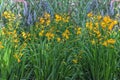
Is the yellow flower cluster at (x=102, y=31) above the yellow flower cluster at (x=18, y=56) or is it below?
above

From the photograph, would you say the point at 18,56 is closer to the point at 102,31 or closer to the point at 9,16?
the point at 9,16

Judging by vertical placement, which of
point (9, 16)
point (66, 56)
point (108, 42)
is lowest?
point (66, 56)

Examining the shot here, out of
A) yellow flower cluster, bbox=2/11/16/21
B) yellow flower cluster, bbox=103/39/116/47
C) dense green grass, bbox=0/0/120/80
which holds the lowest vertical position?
dense green grass, bbox=0/0/120/80

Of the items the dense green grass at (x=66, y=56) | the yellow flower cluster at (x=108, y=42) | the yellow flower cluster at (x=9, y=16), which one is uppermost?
the yellow flower cluster at (x=9, y=16)

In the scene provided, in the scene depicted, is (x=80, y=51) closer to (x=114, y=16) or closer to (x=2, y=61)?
(x=2, y=61)

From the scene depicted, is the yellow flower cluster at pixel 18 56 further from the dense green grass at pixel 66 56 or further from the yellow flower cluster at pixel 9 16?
the yellow flower cluster at pixel 9 16

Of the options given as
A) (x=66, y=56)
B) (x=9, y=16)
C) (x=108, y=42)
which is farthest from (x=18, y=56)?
(x=108, y=42)

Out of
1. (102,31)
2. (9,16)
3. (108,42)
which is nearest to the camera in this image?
(108,42)

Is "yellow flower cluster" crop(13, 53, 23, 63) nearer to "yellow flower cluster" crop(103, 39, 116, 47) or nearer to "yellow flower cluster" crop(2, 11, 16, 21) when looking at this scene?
"yellow flower cluster" crop(2, 11, 16, 21)

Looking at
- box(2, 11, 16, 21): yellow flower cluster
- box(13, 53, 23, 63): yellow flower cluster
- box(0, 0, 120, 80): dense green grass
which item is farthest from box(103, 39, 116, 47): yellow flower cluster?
box(2, 11, 16, 21): yellow flower cluster

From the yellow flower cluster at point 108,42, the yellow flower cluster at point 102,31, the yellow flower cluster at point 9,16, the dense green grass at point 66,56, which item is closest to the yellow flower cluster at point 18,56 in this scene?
the dense green grass at point 66,56

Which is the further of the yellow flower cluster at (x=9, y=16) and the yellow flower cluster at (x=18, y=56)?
the yellow flower cluster at (x=9, y=16)

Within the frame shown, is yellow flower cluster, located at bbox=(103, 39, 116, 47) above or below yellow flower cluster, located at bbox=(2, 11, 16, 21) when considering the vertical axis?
below

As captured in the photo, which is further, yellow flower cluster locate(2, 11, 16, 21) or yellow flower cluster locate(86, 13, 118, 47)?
yellow flower cluster locate(2, 11, 16, 21)
